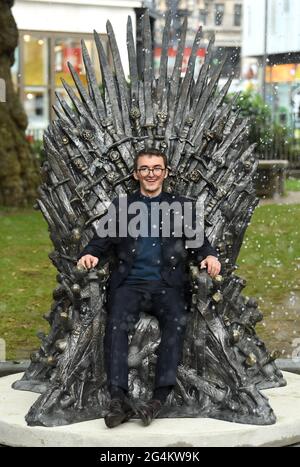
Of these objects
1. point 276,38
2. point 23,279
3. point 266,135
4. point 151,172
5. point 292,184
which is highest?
point 276,38

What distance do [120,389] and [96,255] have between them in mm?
718

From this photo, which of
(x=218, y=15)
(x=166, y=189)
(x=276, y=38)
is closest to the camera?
(x=166, y=189)

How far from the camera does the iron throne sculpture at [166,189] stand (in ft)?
16.8

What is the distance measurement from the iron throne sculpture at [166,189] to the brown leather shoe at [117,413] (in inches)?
11.2

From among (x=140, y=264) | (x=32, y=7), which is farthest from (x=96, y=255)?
(x=32, y=7)

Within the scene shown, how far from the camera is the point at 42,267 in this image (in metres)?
11.5

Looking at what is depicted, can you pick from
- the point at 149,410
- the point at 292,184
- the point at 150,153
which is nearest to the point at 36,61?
the point at 292,184

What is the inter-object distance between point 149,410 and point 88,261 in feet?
2.70

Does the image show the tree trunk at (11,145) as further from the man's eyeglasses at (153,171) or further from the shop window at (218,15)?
the man's eyeglasses at (153,171)

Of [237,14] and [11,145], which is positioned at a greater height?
[237,14]

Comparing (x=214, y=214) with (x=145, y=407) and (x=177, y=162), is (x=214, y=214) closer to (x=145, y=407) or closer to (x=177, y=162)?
(x=177, y=162)

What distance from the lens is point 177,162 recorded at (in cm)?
552

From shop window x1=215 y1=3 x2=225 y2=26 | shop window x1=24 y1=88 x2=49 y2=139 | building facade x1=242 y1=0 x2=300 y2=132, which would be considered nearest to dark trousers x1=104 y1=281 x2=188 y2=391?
shop window x1=215 y1=3 x2=225 y2=26

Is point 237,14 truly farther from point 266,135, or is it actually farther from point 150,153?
point 150,153
